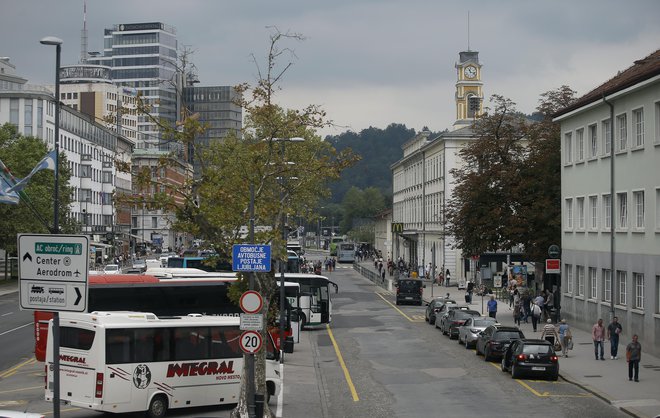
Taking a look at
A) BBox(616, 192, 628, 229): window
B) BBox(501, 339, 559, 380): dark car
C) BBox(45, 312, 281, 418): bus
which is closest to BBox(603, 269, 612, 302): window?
BBox(616, 192, 628, 229): window

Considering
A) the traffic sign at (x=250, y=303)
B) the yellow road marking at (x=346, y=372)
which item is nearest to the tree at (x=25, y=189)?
the yellow road marking at (x=346, y=372)

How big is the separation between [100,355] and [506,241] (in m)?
41.4

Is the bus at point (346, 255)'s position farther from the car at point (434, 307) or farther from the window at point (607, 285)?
the window at point (607, 285)

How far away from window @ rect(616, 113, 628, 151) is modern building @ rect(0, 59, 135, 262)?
62.2 meters

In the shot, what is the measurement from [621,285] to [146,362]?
84.6 ft

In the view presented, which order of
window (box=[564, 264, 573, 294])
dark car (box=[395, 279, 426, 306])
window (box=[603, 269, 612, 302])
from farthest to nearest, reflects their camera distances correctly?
dark car (box=[395, 279, 426, 306]), window (box=[564, 264, 573, 294]), window (box=[603, 269, 612, 302])

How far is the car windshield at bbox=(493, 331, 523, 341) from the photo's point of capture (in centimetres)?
3919

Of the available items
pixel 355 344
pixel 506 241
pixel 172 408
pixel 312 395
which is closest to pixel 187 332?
pixel 172 408

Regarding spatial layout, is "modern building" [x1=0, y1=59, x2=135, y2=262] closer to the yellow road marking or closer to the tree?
the tree

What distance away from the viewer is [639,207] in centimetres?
4284

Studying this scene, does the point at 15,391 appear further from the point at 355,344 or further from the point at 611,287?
the point at 611,287

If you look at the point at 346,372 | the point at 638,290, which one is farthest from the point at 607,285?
the point at 346,372

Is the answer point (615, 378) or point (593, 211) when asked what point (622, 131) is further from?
point (615, 378)

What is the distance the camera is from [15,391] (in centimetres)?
Result: 3034
